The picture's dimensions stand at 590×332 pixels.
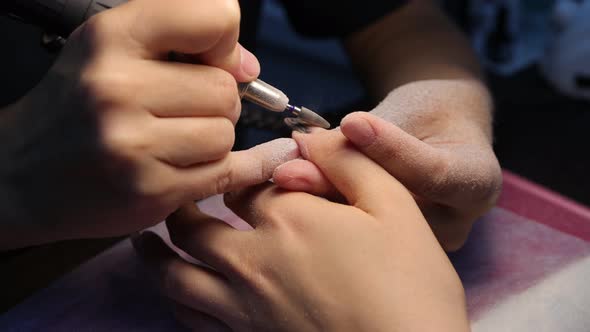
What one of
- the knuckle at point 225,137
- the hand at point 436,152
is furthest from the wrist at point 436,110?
the knuckle at point 225,137

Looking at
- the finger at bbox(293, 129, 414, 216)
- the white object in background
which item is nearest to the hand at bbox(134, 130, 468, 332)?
the finger at bbox(293, 129, 414, 216)

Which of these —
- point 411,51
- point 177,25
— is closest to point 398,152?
point 177,25

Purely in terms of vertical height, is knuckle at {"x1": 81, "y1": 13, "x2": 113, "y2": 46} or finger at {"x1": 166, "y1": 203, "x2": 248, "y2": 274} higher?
knuckle at {"x1": 81, "y1": 13, "x2": 113, "y2": 46}

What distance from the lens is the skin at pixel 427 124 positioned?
1.93 feet

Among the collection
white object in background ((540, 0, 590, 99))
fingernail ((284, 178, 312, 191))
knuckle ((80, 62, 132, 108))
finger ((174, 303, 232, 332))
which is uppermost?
knuckle ((80, 62, 132, 108))

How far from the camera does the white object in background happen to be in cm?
124

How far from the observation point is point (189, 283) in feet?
1.97

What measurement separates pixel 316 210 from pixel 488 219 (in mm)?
382

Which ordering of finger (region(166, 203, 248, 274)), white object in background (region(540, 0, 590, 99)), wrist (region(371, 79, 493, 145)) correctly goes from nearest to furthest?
finger (region(166, 203, 248, 274)), wrist (region(371, 79, 493, 145)), white object in background (region(540, 0, 590, 99))

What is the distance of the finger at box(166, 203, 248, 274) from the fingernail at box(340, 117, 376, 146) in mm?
156

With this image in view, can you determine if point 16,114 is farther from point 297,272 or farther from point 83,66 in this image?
point 297,272

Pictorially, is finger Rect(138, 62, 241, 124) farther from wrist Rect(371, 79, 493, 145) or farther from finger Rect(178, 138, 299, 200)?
wrist Rect(371, 79, 493, 145)

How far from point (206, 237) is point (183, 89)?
174 mm

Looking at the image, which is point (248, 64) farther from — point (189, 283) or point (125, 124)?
point (189, 283)
